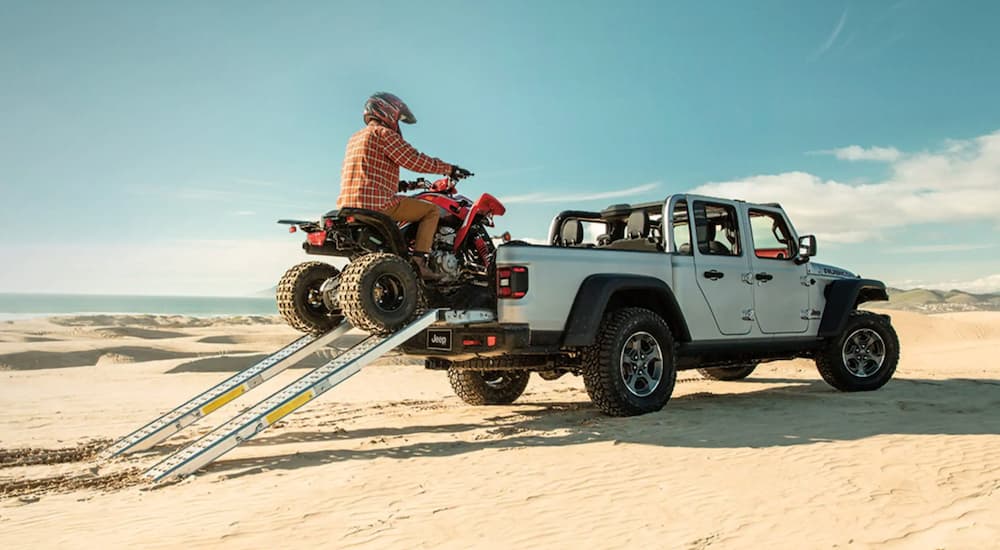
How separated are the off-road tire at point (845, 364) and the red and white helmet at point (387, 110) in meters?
5.69

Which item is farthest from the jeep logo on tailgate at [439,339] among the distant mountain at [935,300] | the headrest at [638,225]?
the distant mountain at [935,300]

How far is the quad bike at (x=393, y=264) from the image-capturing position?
6469 millimetres

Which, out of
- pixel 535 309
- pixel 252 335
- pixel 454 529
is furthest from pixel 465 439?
pixel 252 335

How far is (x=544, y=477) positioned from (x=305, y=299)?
10.8ft

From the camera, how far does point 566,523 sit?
13.9 feet

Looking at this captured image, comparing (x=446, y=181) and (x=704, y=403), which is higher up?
(x=446, y=181)

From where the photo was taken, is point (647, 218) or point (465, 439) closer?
point (465, 439)

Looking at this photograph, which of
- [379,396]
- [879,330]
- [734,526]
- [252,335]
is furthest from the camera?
[252,335]

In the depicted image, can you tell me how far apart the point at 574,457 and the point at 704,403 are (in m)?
3.33

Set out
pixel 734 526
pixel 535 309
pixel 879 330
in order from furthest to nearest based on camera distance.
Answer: pixel 879 330 → pixel 535 309 → pixel 734 526

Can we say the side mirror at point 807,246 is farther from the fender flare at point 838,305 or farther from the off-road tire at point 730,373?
the off-road tire at point 730,373

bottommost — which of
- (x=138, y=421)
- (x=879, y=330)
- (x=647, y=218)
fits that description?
(x=138, y=421)

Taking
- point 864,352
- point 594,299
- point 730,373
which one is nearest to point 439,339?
point 594,299

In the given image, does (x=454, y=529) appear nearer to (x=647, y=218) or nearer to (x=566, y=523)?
(x=566, y=523)
